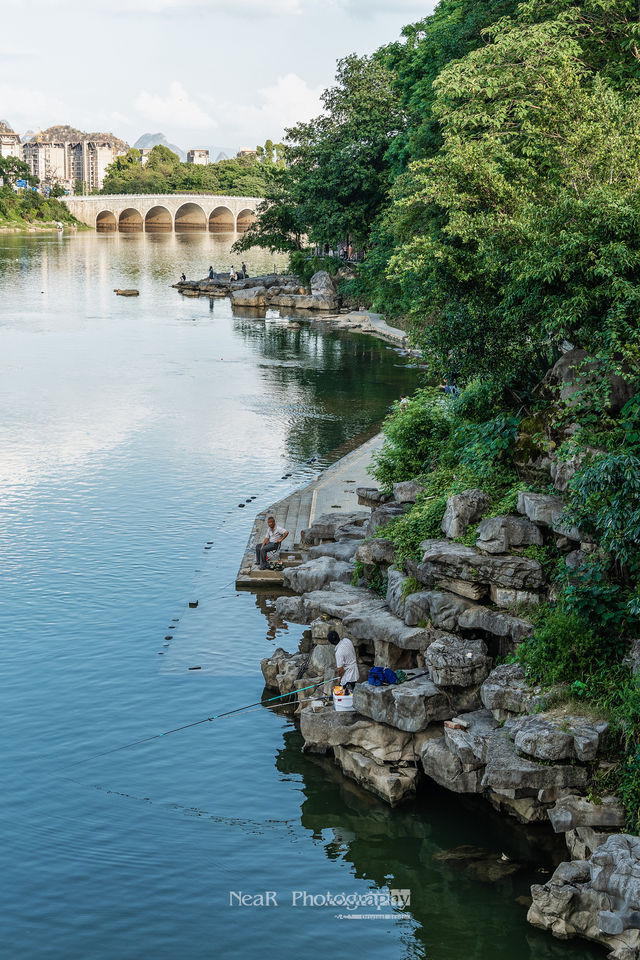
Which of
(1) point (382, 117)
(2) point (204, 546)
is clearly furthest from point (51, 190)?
(2) point (204, 546)

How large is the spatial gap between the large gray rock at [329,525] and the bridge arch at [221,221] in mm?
151825

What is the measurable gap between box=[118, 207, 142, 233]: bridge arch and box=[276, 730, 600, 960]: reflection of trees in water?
163504mm

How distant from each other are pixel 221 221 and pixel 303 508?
158658 mm

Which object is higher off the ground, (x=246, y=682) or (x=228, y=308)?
(x=228, y=308)

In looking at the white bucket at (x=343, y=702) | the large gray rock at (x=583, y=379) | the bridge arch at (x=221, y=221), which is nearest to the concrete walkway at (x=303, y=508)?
the white bucket at (x=343, y=702)

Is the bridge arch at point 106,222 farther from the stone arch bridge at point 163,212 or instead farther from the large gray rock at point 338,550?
the large gray rock at point 338,550

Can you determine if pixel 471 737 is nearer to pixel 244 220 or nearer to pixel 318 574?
pixel 318 574

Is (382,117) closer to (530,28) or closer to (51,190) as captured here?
(530,28)

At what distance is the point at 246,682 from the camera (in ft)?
62.5

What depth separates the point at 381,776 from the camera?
1534cm

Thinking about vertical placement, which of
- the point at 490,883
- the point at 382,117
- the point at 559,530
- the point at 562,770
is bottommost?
the point at 490,883

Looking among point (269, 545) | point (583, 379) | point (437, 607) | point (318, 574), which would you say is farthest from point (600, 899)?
point (269, 545)

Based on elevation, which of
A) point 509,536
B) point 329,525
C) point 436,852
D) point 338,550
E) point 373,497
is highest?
point 509,536

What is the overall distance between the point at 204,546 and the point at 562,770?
14.0m
